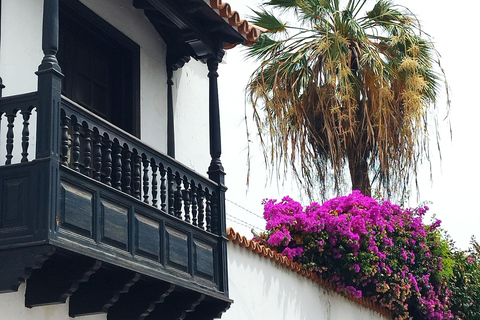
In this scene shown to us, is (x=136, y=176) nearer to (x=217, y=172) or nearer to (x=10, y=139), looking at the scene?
(x=10, y=139)

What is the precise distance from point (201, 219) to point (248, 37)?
2.51 meters

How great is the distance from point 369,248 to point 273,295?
6.65 feet

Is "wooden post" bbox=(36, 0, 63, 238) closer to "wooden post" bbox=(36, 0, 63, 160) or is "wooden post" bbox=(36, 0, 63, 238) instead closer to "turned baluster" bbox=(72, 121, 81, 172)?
"wooden post" bbox=(36, 0, 63, 160)

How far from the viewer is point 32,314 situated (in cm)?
714

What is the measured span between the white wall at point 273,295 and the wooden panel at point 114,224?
9.09ft

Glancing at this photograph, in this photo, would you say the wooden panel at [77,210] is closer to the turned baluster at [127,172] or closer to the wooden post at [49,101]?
the wooden post at [49,101]

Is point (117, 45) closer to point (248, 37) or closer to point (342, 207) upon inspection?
point (248, 37)

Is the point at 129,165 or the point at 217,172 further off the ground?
the point at 217,172

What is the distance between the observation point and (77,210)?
680cm

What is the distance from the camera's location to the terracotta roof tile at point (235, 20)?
954 centimetres

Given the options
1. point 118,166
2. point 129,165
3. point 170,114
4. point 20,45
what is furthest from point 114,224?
point 170,114

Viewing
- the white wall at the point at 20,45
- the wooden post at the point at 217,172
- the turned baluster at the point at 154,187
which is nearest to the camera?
the white wall at the point at 20,45

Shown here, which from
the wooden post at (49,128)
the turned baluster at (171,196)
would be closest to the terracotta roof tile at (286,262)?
the turned baluster at (171,196)


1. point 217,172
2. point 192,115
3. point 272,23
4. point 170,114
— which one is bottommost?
point 217,172
